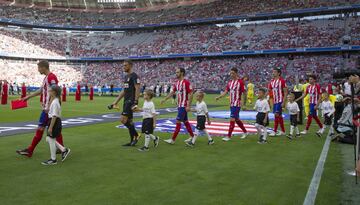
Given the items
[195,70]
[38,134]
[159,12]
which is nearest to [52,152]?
[38,134]

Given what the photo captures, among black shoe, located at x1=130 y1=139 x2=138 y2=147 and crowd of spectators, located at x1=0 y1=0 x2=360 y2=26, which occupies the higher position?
crowd of spectators, located at x1=0 y1=0 x2=360 y2=26

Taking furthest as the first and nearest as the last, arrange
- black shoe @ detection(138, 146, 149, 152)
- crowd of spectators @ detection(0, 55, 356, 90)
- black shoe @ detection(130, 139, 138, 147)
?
crowd of spectators @ detection(0, 55, 356, 90) → black shoe @ detection(130, 139, 138, 147) → black shoe @ detection(138, 146, 149, 152)

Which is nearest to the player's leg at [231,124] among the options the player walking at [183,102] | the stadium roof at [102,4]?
the player walking at [183,102]

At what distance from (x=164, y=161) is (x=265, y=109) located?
169 inches

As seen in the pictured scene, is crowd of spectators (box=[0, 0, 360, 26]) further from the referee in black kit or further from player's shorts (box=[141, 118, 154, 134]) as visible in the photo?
player's shorts (box=[141, 118, 154, 134])

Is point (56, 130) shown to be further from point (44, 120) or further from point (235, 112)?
point (235, 112)

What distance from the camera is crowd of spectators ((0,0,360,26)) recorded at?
54.8 metres

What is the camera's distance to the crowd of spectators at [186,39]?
163 feet

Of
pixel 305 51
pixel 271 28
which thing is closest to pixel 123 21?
pixel 271 28

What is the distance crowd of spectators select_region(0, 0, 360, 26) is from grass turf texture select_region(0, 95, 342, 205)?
49613 mm

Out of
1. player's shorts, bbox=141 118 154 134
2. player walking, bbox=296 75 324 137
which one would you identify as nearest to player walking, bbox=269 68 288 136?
player walking, bbox=296 75 324 137

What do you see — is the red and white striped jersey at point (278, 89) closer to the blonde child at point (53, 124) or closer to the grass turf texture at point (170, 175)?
the grass turf texture at point (170, 175)

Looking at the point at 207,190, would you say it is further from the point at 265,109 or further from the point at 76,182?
the point at 265,109

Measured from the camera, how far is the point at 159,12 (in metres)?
69.1
